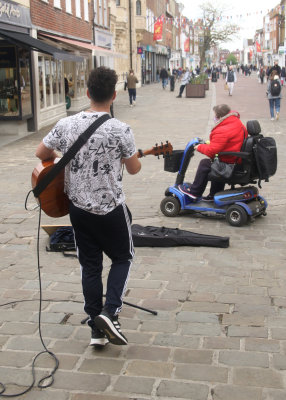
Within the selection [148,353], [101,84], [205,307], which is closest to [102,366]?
[148,353]

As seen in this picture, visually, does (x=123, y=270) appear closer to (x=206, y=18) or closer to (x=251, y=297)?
(x=251, y=297)

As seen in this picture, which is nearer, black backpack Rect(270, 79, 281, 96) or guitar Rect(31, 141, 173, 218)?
guitar Rect(31, 141, 173, 218)

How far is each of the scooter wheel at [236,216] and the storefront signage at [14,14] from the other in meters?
10.8

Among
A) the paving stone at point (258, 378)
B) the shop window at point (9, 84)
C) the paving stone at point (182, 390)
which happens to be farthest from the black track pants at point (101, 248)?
the shop window at point (9, 84)

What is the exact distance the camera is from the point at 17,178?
10070mm

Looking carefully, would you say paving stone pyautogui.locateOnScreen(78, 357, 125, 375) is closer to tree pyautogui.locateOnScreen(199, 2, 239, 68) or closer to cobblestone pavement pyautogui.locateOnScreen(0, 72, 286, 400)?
cobblestone pavement pyautogui.locateOnScreen(0, 72, 286, 400)

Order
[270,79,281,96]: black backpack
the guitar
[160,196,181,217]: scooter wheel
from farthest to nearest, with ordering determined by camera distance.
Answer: [270,79,281,96]: black backpack → [160,196,181,217]: scooter wheel → the guitar

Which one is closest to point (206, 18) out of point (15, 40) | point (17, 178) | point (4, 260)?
point (15, 40)

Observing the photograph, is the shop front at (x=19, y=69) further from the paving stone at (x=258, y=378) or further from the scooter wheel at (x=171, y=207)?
the paving stone at (x=258, y=378)

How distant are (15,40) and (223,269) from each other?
39.3 ft

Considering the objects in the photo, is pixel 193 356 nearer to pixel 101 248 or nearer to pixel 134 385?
pixel 134 385

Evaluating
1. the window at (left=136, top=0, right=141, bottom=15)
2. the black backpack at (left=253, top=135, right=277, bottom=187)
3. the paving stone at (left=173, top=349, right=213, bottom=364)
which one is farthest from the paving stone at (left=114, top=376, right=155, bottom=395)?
the window at (left=136, top=0, right=141, bottom=15)

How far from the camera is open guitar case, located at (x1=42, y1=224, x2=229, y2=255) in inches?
227

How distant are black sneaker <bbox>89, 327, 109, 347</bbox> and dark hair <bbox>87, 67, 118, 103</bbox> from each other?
144 centimetres
